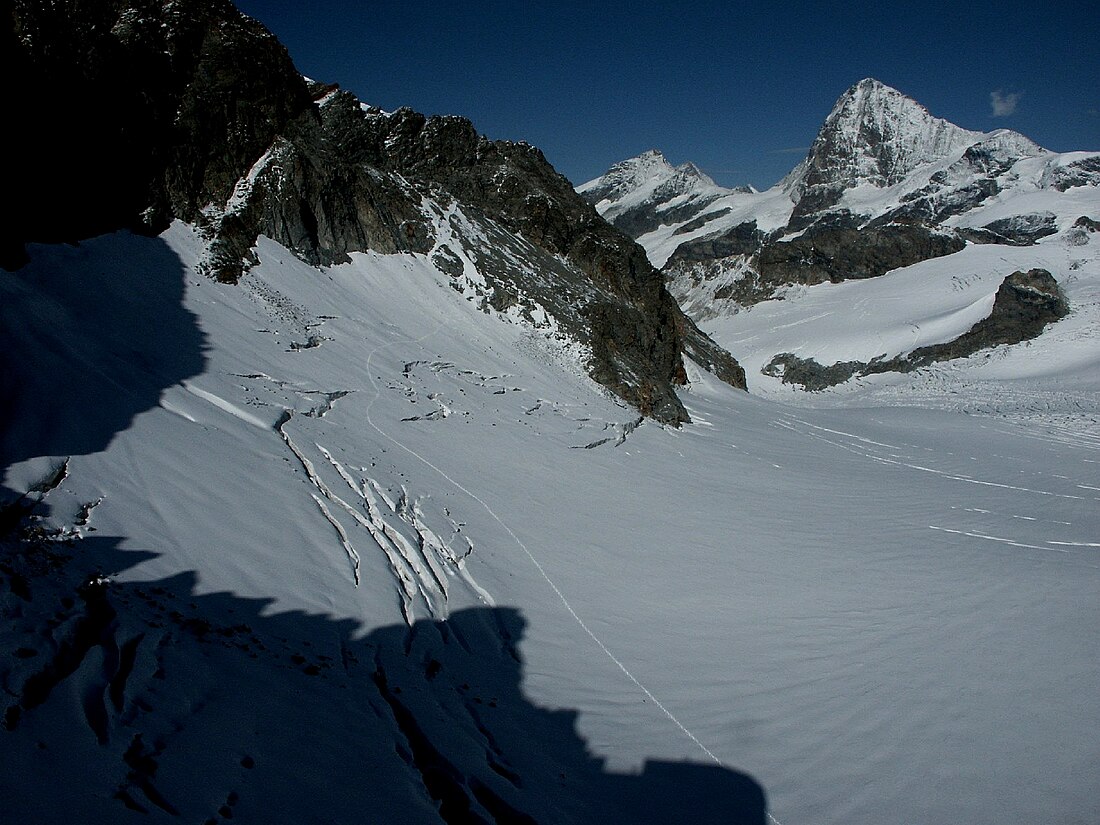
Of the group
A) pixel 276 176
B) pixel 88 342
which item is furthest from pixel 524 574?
pixel 276 176

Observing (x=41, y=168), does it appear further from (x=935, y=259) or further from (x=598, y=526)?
(x=935, y=259)

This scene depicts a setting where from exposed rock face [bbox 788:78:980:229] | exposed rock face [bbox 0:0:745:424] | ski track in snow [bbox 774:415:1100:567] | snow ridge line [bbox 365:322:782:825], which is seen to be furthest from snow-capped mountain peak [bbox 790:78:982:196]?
snow ridge line [bbox 365:322:782:825]

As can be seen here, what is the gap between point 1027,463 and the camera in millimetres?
24938

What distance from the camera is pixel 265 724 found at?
504cm

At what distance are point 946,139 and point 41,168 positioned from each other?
196136 mm

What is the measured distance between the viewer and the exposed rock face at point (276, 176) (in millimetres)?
15031

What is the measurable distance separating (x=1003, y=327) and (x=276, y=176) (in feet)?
227

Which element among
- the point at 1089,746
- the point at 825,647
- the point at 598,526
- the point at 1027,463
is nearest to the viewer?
the point at 1089,746

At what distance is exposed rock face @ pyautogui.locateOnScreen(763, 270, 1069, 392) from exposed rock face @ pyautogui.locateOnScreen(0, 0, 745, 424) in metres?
45.1

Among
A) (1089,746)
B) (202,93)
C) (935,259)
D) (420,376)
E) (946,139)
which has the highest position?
(946,139)

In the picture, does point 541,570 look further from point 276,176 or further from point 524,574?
point 276,176

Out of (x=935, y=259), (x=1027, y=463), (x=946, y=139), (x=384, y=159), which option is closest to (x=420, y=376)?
(x=384, y=159)

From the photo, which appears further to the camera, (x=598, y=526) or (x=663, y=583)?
(x=598, y=526)

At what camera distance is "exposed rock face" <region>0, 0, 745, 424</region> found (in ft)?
49.3
